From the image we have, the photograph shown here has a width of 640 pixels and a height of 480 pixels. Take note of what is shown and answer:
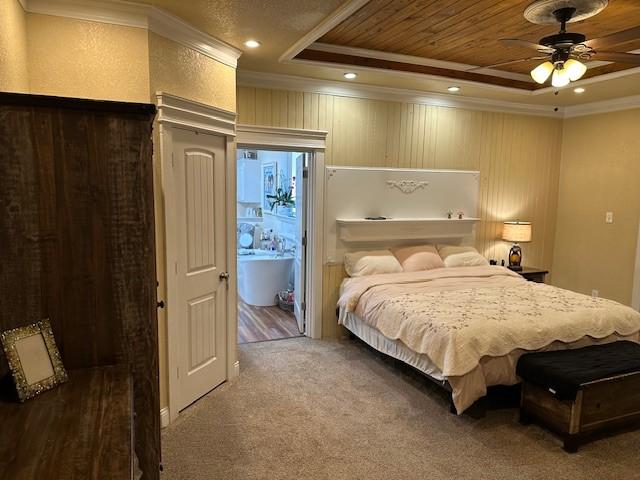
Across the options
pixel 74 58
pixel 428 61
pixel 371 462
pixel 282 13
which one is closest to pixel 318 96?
pixel 428 61

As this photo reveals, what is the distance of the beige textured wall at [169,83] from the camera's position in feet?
8.95

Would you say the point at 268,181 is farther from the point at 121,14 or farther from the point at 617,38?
the point at 617,38

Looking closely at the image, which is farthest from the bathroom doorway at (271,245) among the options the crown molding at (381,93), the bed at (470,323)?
the bed at (470,323)

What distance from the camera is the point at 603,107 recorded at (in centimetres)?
521

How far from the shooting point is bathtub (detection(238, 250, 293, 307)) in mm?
5750

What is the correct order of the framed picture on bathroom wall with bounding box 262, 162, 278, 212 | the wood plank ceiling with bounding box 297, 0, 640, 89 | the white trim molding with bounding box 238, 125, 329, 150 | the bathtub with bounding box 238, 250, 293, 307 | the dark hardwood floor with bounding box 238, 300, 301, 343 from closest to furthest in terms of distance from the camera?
the wood plank ceiling with bounding box 297, 0, 640, 89
the white trim molding with bounding box 238, 125, 329, 150
the dark hardwood floor with bounding box 238, 300, 301, 343
the bathtub with bounding box 238, 250, 293, 307
the framed picture on bathroom wall with bounding box 262, 162, 278, 212

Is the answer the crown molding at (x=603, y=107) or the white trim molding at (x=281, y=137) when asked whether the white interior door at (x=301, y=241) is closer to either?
the white trim molding at (x=281, y=137)

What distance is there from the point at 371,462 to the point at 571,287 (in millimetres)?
4295

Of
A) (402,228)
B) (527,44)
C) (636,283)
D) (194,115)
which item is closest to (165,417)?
(194,115)

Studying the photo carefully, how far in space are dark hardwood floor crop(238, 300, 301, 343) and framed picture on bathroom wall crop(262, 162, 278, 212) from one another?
1.70 meters

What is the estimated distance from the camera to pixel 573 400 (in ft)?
8.69

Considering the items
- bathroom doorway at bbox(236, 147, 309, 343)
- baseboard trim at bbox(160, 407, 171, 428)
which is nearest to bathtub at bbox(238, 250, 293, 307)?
bathroom doorway at bbox(236, 147, 309, 343)

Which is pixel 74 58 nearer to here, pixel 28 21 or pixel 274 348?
pixel 28 21

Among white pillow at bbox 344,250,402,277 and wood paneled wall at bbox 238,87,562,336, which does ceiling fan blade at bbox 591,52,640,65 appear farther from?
white pillow at bbox 344,250,402,277
